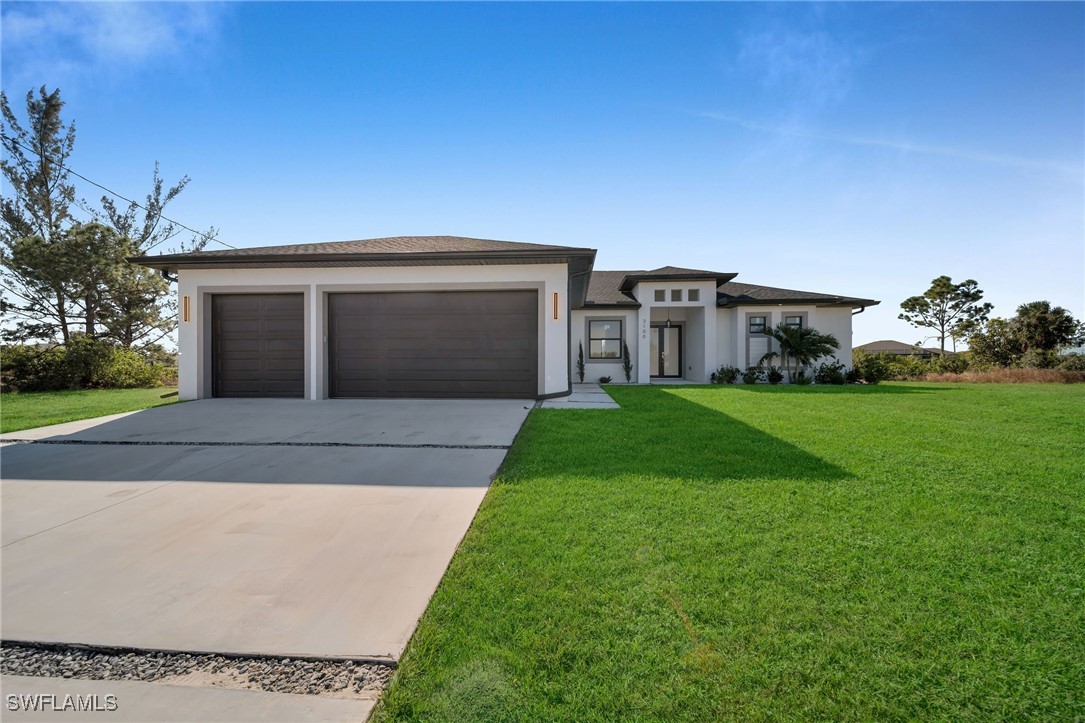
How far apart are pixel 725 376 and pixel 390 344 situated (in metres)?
11.2

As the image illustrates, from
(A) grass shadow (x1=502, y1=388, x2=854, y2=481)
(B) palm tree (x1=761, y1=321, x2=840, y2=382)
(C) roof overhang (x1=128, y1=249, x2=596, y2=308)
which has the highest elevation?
(C) roof overhang (x1=128, y1=249, x2=596, y2=308)

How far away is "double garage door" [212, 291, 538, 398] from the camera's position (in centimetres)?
1005

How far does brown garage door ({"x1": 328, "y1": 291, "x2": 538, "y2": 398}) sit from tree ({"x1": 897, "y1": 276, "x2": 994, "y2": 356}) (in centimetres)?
3600

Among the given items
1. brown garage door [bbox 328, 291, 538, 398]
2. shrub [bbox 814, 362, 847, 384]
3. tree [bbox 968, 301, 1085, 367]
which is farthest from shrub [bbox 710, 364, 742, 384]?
tree [bbox 968, 301, 1085, 367]

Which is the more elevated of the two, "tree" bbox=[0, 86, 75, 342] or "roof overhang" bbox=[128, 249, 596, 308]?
"tree" bbox=[0, 86, 75, 342]

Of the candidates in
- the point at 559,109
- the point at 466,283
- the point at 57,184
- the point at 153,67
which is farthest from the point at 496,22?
the point at 57,184

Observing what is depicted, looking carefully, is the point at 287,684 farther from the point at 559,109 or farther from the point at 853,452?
the point at 559,109

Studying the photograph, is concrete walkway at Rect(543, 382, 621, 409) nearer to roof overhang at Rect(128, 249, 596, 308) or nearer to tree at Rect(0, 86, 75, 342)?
roof overhang at Rect(128, 249, 596, 308)

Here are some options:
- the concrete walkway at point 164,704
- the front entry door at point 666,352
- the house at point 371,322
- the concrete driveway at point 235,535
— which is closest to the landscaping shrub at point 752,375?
the front entry door at point 666,352

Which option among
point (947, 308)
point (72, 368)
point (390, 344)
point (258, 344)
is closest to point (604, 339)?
point (390, 344)

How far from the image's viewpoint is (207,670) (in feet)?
5.46

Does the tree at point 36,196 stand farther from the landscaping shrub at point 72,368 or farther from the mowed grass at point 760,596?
the mowed grass at point 760,596

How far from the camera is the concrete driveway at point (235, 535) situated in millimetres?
1914

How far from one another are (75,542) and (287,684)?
7.60 ft
